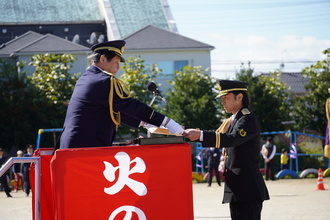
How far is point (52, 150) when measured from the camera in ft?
21.4

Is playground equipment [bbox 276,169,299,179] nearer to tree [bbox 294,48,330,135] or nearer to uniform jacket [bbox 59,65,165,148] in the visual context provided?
tree [bbox 294,48,330,135]

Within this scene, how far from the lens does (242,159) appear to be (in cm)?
666

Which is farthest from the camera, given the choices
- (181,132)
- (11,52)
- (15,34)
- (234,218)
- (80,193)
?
(15,34)

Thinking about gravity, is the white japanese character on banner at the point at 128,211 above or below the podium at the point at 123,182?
below

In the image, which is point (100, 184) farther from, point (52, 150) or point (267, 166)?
point (267, 166)

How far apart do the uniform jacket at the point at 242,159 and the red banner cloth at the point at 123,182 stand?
76 centimetres

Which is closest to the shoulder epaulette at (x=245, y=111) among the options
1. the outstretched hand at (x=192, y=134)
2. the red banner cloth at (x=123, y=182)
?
the outstretched hand at (x=192, y=134)

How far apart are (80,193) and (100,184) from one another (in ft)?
0.59

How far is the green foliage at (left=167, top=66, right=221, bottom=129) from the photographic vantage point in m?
38.7

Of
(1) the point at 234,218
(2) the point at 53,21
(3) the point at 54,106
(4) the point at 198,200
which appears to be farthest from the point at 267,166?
(2) the point at 53,21

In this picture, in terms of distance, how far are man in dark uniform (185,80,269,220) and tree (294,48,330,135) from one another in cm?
3204

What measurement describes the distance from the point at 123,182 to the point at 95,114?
830 millimetres

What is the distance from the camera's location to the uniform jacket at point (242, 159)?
6.51 meters

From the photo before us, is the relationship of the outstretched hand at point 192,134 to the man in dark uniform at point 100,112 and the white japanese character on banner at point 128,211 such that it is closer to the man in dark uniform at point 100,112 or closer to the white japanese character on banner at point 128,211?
the man in dark uniform at point 100,112
